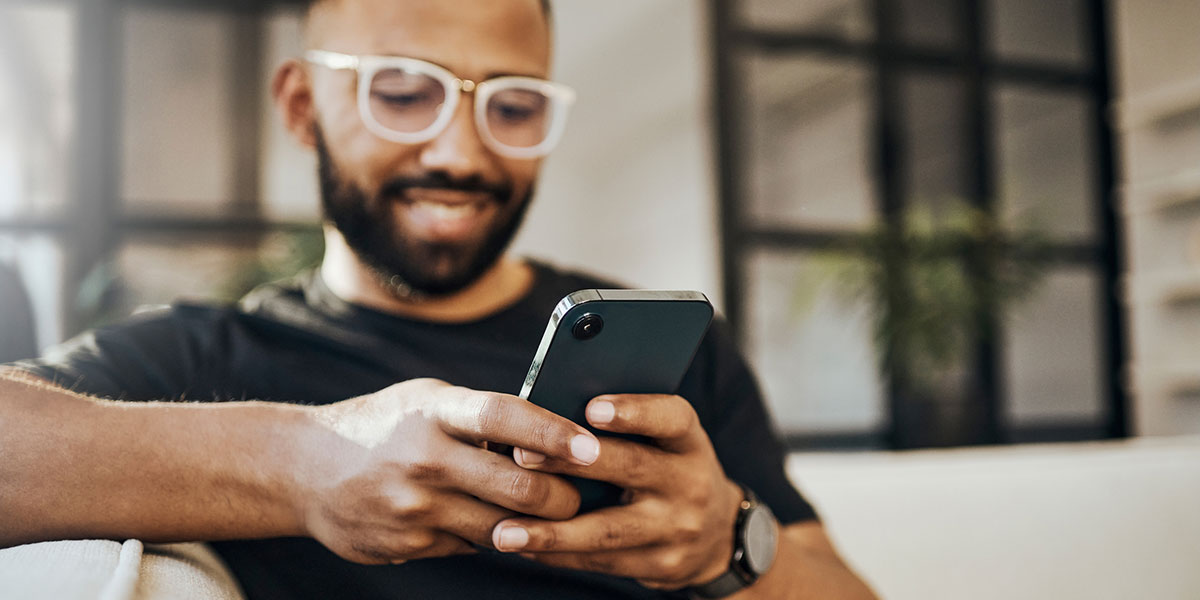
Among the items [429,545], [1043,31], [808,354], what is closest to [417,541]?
[429,545]

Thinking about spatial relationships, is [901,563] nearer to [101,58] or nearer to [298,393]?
[298,393]

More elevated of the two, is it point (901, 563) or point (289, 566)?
→ point (289, 566)

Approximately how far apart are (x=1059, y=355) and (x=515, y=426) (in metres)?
5.08

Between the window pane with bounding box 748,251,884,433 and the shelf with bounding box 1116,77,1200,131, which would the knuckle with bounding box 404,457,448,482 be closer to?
the window pane with bounding box 748,251,884,433

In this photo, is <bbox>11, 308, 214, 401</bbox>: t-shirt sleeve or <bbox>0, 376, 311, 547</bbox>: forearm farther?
<bbox>11, 308, 214, 401</bbox>: t-shirt sleeve

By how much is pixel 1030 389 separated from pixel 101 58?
16.6 feet

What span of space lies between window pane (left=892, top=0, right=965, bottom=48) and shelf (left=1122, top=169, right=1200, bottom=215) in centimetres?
122

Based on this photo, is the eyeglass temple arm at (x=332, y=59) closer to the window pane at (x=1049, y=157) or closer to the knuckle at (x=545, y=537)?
the knuckle at (x=545, y=537)

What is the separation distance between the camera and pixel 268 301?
1044mm

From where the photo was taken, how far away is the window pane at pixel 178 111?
4.15m

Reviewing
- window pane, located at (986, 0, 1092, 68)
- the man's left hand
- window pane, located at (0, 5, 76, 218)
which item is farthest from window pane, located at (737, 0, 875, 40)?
the man's left hand

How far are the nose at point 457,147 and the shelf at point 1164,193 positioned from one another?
4139 millimetres

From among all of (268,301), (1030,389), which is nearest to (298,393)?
(268,301)

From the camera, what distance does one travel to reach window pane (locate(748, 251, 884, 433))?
4.45 m
